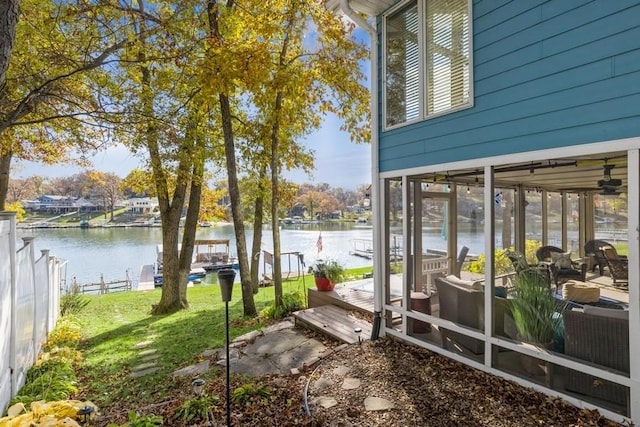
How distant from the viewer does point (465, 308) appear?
3.93 metres

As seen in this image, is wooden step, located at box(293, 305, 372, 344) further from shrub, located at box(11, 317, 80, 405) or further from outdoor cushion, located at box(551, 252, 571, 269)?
shrub, located at box(11, 317, 80, 405)

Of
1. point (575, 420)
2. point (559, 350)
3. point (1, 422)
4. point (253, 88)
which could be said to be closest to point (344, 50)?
point (253, 88)

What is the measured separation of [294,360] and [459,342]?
2.13 metres

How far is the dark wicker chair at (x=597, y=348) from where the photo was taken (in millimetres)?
2752

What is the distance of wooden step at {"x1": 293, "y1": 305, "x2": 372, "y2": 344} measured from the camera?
504 centimetres

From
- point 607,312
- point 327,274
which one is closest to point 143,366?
point 327,274

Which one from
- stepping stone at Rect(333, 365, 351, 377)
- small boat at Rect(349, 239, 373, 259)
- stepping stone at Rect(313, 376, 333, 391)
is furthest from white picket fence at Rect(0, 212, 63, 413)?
small boat at Rect(349, 239, 373, 259)

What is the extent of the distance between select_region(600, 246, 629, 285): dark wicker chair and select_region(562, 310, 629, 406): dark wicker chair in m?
0.56

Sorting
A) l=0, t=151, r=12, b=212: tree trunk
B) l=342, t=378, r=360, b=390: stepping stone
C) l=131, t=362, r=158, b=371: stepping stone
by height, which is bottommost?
l=131, t=362, r=158, b=371: stepping stone

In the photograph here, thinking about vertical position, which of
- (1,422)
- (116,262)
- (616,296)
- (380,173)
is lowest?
(116,262)

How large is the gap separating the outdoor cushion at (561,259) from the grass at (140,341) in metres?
5.08

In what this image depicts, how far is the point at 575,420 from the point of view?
2748 millimetres

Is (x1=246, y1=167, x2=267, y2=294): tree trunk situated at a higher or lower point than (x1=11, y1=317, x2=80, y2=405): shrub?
higher

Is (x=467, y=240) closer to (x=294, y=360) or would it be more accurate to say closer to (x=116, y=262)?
(x=294, y=360)
